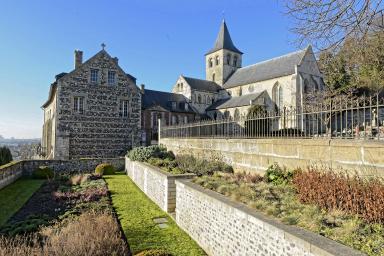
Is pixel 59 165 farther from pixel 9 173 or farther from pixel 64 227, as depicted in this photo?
pixel 64 227

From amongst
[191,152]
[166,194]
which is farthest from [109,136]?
[166,194]

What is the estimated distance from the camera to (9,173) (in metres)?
14.5

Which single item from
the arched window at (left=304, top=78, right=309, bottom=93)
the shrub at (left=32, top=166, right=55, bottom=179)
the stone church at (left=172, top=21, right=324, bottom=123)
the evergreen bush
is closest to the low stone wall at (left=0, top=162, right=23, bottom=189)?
the shrub at (left=32, top=166, right=55, bottom=179)

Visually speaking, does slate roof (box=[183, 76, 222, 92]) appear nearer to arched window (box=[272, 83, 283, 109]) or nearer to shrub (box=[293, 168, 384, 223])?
arched window (box=[272, 83, 283, 109])

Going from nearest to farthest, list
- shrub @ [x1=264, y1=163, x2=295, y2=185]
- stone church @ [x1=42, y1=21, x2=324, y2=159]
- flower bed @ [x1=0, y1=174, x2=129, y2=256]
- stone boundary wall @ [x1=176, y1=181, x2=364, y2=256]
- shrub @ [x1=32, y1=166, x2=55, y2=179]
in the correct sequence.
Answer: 1. stone boundary wall @ [x1=176, y1=181, x2=364, y2=256]
2. flower bed @ [x1=0, y1=174, x2=129, y2=256]
3. shrub @ [x1=264, y1=163, x2=295, y2=185]
4. shrub @ [x1=32, y1=166, x2=55, y2=179]
5. stone church @ [x1=42, y1=21, x2=324, y2=159]

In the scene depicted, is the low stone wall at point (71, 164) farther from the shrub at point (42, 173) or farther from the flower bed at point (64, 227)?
the flower bed at point (64, 227)

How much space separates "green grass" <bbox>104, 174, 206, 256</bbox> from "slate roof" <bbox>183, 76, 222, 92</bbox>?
30011 mm

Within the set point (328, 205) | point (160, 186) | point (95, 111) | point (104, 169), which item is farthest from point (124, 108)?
point (328, 205)

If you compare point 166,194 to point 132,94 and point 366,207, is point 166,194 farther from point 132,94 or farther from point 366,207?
point 132,94

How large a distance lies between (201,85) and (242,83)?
19.9ft

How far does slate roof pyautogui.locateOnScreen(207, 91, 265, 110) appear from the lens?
107 ft

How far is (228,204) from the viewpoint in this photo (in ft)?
17.9

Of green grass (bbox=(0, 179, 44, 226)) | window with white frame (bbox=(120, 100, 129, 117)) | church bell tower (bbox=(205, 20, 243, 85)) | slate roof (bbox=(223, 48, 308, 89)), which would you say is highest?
church bell tower (bbox=(205, 20, 243, 85))

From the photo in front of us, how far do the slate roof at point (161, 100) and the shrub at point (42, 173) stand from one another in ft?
48.4
